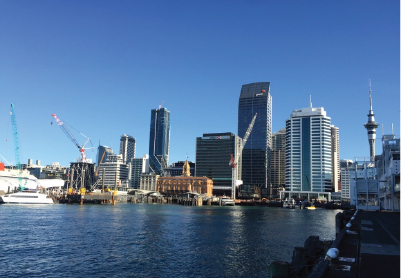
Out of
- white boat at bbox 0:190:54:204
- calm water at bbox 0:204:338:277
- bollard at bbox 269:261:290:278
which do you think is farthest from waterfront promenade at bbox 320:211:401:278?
white boat at bbox 0:190:54:204

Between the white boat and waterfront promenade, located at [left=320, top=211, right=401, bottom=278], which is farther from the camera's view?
the white boat

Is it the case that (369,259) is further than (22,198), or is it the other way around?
(22,198)

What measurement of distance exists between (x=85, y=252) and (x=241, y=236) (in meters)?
31.5

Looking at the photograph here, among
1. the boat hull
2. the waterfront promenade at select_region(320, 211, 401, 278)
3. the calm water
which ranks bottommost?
the boat hull

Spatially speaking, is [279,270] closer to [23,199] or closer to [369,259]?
[369,259]

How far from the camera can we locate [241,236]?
2574 inches

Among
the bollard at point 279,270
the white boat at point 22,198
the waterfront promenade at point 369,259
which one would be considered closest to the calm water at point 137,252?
the waterfront promenade at point 369,259

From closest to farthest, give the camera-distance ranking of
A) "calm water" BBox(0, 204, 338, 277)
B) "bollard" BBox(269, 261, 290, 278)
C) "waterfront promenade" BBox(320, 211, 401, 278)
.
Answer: "bollard" BBox(269, 261, 290, 278) < "waterfront promenade" BBox(320, 211, 401, 278) < "calm water" BBox(0, 204, 338, 277)

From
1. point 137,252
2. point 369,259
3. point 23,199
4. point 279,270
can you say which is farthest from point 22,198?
point 279,270

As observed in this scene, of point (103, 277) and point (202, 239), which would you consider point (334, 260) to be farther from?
point (202, 239)

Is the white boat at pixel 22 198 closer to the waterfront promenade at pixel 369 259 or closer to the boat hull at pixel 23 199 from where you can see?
the boat hull at pixel 23 199

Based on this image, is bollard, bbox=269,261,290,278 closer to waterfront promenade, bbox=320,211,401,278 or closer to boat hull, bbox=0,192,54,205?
waterfront promenade, bbox=320,211,401,278

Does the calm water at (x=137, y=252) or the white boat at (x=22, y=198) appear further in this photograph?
the white boat at (x=22, y=198)

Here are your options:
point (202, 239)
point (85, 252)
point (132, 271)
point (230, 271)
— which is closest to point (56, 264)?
point (85, 252)
